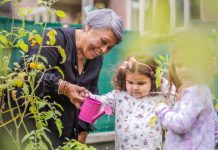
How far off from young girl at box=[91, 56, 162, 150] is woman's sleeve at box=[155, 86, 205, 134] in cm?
50

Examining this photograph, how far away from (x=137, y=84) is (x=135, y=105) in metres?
0.14

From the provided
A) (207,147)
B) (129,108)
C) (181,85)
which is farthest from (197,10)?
(129,108)

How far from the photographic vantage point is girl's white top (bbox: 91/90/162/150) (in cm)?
241

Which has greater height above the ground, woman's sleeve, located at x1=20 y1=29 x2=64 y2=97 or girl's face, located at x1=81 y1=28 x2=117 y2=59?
girl's face, located at x1=81 y1=28 x2=117 y2=59

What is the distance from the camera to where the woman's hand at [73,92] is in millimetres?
1980

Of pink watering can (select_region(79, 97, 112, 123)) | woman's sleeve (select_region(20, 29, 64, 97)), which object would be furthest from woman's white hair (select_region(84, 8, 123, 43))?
pink watering can (select_region(79, 97, 112, 123))

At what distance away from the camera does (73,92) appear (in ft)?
6.61

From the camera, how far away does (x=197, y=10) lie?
0.44m

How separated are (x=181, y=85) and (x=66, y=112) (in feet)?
2.23

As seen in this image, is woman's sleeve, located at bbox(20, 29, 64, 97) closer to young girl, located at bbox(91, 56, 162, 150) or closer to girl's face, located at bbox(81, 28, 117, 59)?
girl's face, located at bbox(81, 28, 117, 59)

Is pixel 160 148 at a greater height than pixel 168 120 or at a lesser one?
lesser

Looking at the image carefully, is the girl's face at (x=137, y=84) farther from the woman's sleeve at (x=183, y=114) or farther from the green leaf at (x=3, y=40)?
the green leaf at (x=3, y=40)

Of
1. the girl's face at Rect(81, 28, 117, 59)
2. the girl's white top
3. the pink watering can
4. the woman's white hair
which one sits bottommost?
the girl's white top

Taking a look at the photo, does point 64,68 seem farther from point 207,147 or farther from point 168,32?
point 168,32
